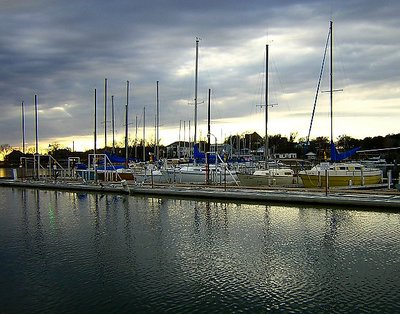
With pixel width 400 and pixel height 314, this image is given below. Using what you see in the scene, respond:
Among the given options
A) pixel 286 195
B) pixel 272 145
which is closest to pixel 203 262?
pixel 286 195

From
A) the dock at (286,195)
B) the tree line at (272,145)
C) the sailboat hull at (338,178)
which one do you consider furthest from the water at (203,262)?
the tree line at (272,145)

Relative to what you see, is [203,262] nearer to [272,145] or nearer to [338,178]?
[338,178]

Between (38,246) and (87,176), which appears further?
(87,176)

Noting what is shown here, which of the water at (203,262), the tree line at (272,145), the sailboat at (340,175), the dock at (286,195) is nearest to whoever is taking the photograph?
the water at (203,262)

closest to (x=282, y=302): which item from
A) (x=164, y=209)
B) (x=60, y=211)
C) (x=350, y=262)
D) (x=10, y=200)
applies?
(x=350, y=262)

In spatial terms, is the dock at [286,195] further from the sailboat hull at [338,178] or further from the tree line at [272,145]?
the tree line at [272,145]

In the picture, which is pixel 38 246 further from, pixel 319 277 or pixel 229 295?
pixel 319 277

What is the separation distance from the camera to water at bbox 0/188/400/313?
30.1ft

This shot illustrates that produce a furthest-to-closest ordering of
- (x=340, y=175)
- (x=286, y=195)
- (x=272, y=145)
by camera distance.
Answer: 1. (x=272, y=145)
2. (x=340, y=175)
3. (x=286, y=195)

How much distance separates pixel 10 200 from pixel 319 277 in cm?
2590

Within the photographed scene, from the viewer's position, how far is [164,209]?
23438mm

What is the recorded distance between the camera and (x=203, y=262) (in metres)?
12.2

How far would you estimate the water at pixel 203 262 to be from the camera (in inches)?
361

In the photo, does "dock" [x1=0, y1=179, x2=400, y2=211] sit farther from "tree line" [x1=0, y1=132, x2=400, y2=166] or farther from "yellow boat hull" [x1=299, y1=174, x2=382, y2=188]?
"tree line" [x1=0, y1=132, x2=400, y2=166]
